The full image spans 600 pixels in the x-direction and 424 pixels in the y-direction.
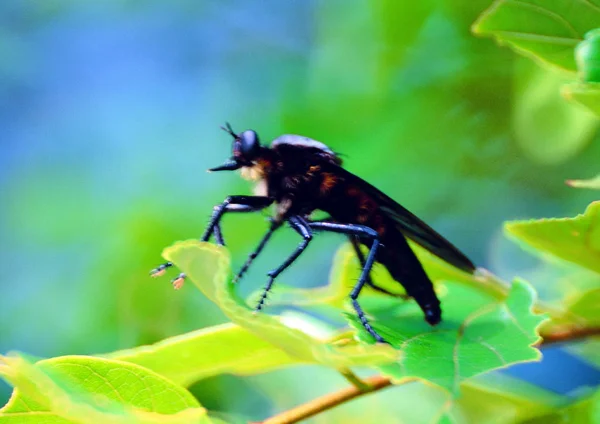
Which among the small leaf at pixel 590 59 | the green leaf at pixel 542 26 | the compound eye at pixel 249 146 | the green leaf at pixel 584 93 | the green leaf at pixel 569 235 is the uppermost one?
the green leaf at pixel 542 26

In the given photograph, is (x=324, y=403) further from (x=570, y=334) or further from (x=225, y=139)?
(x=225, y=139)

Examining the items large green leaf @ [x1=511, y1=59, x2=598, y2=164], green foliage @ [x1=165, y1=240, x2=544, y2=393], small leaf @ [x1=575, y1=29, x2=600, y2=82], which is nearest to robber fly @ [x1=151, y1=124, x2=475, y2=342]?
green foliage @ [x1=165, y1=240, x2=544, y2=393]

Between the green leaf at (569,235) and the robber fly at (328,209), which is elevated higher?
the green leaf at (569,235)

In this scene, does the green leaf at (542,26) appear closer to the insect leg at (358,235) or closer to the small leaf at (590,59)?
the small leaf at (590,59)

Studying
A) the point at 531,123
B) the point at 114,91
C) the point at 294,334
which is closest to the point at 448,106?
the point at 531,123

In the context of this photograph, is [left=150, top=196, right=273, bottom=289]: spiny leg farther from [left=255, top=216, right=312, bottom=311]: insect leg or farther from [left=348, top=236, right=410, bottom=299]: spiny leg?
[left=348, top=236, right=410, bottom=299]: spiny leg

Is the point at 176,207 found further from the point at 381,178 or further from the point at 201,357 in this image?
the point at 201,357

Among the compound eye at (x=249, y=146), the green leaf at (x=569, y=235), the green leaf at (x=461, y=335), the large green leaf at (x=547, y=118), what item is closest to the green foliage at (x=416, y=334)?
the green leaf at (x=461, y=335)
